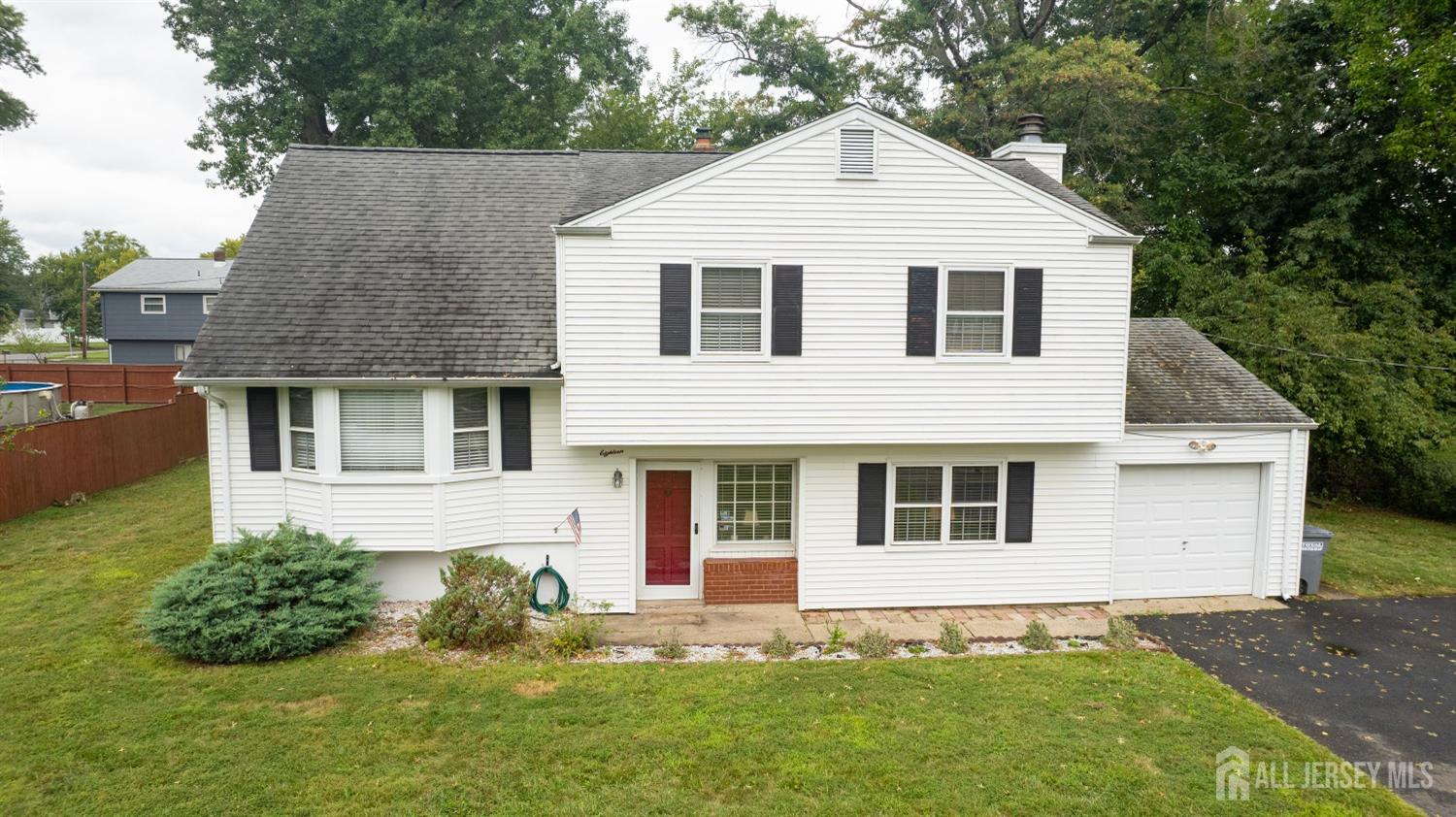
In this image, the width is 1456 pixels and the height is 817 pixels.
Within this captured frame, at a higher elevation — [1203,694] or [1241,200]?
[1241,200]

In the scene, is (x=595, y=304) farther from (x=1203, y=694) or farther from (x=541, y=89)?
(x=541, y=89)

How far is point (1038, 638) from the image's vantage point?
954 centimetres

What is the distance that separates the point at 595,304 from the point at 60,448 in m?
13.7

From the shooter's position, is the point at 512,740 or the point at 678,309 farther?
the point at 678,309

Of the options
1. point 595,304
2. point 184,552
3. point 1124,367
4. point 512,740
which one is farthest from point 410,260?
point 1124,367

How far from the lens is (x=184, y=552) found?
501 inches

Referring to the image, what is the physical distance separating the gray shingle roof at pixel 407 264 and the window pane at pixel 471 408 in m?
0.50

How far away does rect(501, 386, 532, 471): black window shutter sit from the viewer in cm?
1062

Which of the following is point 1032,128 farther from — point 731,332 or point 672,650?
point 672,650

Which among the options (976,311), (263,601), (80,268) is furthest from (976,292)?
(80,268)

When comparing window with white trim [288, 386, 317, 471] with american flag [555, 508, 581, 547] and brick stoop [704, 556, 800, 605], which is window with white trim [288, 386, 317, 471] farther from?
brick stoop [704, 556, 800, 605]

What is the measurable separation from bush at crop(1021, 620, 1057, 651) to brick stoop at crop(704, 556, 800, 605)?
3.17m

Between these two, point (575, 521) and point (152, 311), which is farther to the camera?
point (152, 311)

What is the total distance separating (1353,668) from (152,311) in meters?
48.5
